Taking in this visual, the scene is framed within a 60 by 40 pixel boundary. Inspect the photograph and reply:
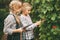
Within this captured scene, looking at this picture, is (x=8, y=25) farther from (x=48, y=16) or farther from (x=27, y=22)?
(x=48, y=16)

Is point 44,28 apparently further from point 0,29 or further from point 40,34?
point 0,29

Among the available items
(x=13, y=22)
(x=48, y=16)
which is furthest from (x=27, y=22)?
(x=48, y=16)

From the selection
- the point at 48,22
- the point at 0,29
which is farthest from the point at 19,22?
the point at 0,29

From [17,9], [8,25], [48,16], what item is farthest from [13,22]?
[48,16]

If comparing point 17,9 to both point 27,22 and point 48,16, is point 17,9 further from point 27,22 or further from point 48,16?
point 48,16

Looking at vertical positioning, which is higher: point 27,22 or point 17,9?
point 17,9

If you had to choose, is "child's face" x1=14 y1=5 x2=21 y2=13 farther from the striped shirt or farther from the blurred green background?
the blurred green background

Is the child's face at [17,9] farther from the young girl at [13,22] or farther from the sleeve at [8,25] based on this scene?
the sleeve at [8,25]

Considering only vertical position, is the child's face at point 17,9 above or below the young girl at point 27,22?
above

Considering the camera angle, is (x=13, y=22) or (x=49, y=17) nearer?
(x=13, y=22)

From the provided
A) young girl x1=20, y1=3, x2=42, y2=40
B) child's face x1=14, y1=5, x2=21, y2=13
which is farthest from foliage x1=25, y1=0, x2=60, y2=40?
child's face x1=14, y1=5, x2=21, y2=13

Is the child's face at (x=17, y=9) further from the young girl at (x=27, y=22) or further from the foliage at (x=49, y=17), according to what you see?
the foliage at (x=49, y=17)

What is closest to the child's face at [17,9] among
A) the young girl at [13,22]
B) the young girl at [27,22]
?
the young girl at [13,22]

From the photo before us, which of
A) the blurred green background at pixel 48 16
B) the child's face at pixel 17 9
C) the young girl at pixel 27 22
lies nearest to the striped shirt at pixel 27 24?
the young girl at pixel 27 22
